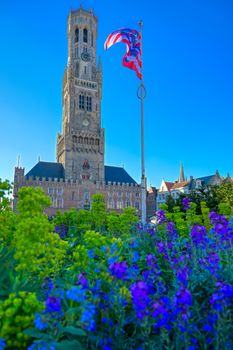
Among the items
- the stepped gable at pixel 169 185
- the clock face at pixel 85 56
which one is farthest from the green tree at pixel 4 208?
the clock face at pixel 85 56

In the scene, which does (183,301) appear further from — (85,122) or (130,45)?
(85,122)

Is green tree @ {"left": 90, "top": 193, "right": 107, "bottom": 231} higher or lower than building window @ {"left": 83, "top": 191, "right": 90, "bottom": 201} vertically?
lower

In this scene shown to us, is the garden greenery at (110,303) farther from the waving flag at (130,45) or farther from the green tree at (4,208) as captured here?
the waving flag at (130,45)

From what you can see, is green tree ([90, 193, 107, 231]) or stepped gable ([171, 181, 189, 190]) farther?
stepped gable ([171, 181, 189, 190])

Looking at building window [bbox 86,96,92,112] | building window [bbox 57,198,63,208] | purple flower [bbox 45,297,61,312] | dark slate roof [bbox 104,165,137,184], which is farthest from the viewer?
building window [bbox 86,96,92,112]

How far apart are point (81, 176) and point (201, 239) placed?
66008mm

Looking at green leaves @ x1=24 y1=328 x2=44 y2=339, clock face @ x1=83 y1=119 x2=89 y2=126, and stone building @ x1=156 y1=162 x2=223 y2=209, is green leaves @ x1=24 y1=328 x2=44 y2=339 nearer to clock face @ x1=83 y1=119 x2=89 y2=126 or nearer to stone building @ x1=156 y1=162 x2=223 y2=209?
stone building @ x1=156 y1=162 x2=223 y2=209

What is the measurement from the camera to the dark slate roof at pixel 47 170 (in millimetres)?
68312

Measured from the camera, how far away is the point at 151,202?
3351 inches

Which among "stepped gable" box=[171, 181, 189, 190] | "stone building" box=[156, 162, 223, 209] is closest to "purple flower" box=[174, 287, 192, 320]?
"stone building" box=[156, 162, 223, 209]

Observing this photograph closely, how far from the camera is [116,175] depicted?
7675 cm

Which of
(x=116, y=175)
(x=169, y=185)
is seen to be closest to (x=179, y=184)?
(x=169, y=185)

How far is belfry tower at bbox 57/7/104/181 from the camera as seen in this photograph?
71.3 m

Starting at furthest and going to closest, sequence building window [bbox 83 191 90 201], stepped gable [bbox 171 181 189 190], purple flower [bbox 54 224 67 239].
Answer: stepped gable [bbox 171 181 189 190], building window [bbox 83 191 90 201], purple flower [bbox 54 224 67 239]
